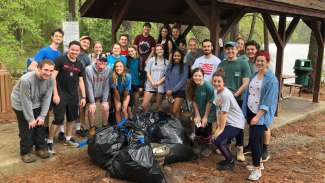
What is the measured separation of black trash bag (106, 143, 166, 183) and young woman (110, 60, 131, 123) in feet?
5.13

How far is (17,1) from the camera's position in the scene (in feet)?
38.7

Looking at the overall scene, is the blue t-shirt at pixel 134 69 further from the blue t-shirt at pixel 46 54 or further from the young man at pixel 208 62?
the blue t-shirt at pixel 46 54

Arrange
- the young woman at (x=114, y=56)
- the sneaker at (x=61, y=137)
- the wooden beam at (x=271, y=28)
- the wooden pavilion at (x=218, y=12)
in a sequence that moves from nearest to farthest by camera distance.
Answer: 1. the sneaker at (x=61, y=137)
2. the wooden pavilion at (x=218, y=12)
3. the young woman at (x=114, y=56)
4. the wooden beam at (x=271, y=28)

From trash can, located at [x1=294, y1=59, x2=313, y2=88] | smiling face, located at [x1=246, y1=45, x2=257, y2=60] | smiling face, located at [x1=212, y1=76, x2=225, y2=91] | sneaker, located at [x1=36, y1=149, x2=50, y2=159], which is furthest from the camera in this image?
trash can, located at [x1=294, y1=59, x2=313, y2=88]

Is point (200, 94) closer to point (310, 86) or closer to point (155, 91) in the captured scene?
point (155, 91)

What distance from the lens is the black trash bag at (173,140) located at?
16.1 feet

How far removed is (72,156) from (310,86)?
9744mm

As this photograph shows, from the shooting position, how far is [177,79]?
20.0 feet

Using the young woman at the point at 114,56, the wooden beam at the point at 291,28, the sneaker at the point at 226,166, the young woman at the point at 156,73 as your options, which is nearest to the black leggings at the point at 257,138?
the sneaker at the point at 226,166

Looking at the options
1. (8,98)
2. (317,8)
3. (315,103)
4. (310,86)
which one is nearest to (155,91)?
(8,98)

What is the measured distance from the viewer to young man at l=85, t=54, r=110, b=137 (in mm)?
5418

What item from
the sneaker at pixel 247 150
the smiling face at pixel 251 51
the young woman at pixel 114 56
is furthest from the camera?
the young woman at pixel 114 56

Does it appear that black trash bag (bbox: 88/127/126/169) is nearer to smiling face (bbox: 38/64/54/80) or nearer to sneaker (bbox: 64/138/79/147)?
sneaker (bbox: 64/138/79/147)

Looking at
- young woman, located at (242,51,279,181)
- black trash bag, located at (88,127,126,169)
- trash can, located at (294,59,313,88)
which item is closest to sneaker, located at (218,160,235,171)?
young woman, located at (242,51,279,181)
